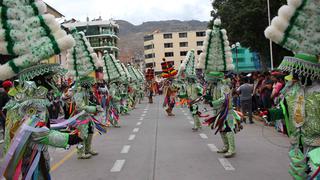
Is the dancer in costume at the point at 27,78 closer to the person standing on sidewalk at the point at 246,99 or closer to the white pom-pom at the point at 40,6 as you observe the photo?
the white pom-pom at the point at 40,6

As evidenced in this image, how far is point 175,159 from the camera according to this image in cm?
1029

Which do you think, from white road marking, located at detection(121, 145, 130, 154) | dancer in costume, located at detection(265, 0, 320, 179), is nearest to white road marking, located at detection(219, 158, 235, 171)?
white road marking, located at detection(121, 145, 130, 154)

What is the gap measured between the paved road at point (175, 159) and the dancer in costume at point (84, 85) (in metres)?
0.47

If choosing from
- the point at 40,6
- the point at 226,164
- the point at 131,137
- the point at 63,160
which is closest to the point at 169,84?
the point at 131,137

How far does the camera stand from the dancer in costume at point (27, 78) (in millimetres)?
5500

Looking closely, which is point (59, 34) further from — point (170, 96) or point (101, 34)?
point (101, 34)

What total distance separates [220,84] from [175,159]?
210 centimetres

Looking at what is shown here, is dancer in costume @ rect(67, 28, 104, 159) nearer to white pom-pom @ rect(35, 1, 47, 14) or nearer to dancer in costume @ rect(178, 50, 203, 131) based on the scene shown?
white pom-pom @ rect(35, 1, 47, 14)

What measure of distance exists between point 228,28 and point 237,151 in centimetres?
3477

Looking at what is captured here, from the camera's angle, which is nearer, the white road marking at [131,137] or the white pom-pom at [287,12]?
the white pom-pom at [287,12]

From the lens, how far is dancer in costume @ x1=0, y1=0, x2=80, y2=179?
5.50m

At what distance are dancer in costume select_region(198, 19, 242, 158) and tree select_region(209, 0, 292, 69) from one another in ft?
96.6

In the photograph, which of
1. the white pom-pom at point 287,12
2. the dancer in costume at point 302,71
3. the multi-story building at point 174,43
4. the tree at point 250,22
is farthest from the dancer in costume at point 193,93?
the multi-story building at point 174,43

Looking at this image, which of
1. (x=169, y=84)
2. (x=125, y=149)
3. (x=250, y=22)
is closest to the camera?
(x=125, y=149)
